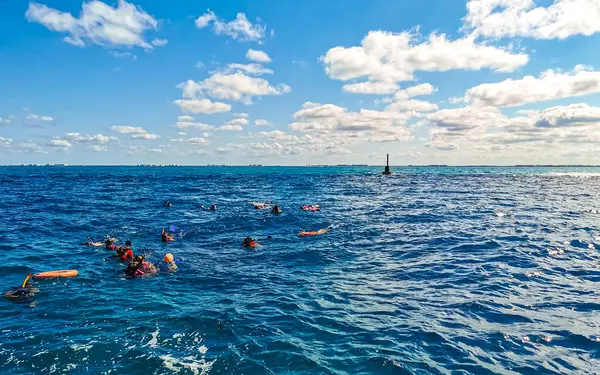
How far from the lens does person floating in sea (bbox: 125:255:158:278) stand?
1908cm

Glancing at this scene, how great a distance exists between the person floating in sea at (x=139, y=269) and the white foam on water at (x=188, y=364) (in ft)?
29.8

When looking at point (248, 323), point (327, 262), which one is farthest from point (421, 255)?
point (248, 323)

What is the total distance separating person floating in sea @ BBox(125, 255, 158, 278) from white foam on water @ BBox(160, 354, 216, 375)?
29.8 feet

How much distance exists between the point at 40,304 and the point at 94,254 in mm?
8965

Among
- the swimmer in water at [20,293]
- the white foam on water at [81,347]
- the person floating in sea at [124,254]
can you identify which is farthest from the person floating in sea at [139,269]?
the white foam on water at [81,347]

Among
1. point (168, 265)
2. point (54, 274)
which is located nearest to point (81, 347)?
point (54, 274)

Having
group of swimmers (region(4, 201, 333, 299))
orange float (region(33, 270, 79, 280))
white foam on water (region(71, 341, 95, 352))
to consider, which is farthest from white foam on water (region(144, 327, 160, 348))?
orange float (region(33, 270, 79, 280))

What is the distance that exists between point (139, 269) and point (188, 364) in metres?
10.2

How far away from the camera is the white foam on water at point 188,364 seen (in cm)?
1054

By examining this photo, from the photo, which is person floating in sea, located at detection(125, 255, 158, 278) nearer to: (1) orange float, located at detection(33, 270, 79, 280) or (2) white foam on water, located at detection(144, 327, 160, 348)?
(1) orange float, located at detection(33, 270, 79, 280)

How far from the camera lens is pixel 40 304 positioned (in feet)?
49.8

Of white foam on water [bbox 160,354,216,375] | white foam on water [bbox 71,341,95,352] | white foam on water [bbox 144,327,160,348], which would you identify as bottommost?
white foam on water [bbox 160,354,216,375]

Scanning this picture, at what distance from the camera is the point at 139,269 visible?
764 inches

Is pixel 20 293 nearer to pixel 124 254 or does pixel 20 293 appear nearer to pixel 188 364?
pixel 124 254
